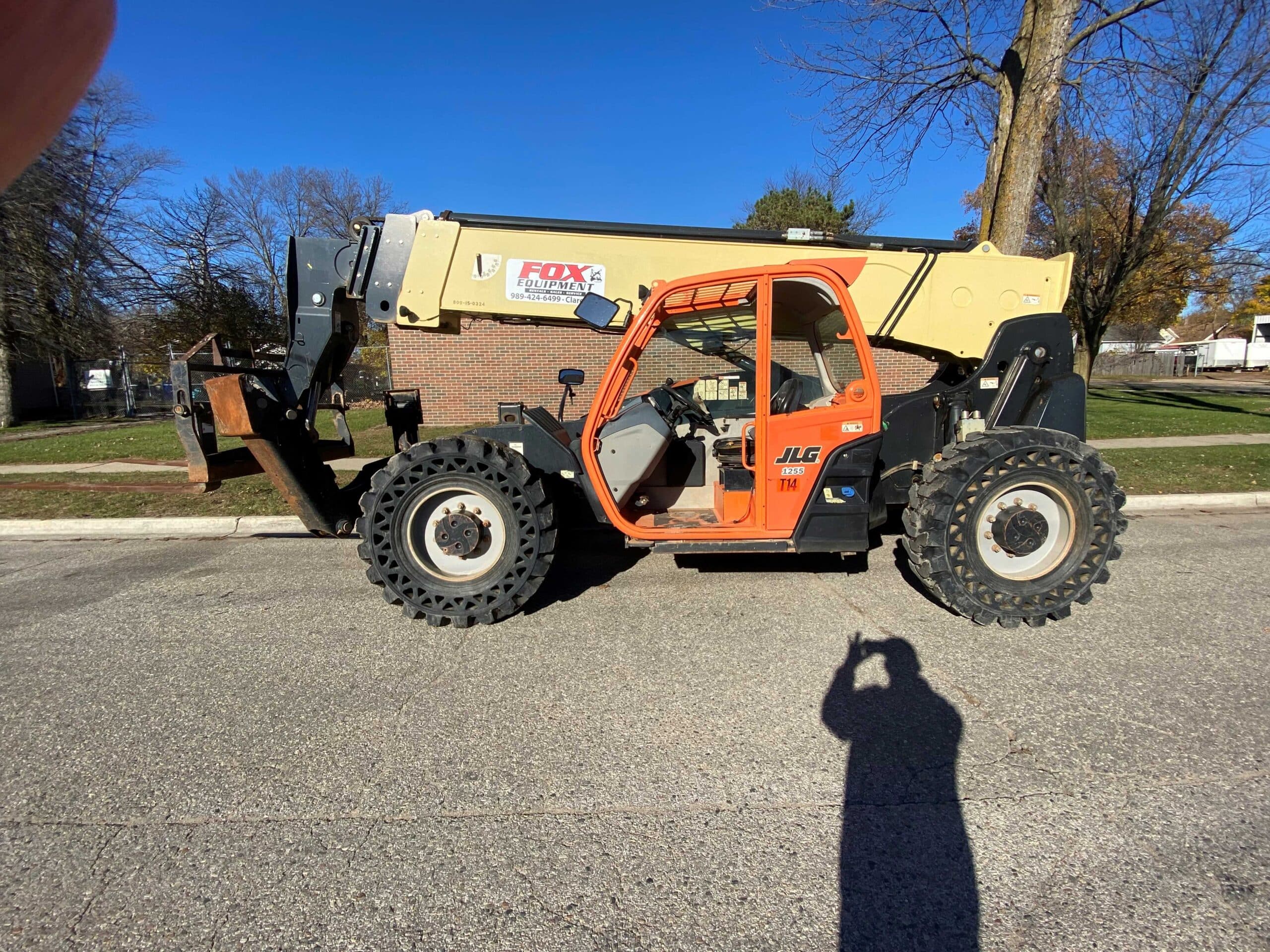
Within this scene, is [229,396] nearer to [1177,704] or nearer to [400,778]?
[400,778]

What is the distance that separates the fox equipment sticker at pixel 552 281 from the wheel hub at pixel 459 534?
1.63 meters

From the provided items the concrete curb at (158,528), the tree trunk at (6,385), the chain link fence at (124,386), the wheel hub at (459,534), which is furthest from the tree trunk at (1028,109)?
the tree trunk at (6,385)

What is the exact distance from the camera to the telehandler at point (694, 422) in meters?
4.00

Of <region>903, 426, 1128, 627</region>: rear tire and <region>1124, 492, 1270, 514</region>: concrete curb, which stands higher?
<region>903, 426, 1128, 627</region>: rear tire

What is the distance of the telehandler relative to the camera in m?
4.00

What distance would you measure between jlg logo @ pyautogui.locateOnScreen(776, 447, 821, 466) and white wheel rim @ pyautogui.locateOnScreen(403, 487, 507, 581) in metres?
1.87

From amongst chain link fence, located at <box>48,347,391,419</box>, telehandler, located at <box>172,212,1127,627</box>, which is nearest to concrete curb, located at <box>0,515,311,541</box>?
telehandler, located at <box>172,212,1127,627</box>

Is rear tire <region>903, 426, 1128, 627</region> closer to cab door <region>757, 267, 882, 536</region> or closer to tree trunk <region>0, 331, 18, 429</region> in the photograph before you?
A: cab door <region>757, 267, 882, 536</region>

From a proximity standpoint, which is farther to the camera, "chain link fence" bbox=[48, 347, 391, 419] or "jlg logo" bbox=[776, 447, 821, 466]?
"chain link fence" bbox=[48, 347, 391, 419]

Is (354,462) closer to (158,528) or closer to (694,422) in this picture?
(158,528)

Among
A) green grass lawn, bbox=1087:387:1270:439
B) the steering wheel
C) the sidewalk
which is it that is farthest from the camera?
green grass lawn, bbox=1087:387:1270:439

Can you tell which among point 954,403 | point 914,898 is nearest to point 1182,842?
point 914,898

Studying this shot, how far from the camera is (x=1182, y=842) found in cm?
217

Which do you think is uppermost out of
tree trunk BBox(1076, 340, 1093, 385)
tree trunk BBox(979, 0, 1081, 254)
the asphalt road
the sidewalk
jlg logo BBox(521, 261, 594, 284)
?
tree trunk BBox(979, 0, 1081, 254)
